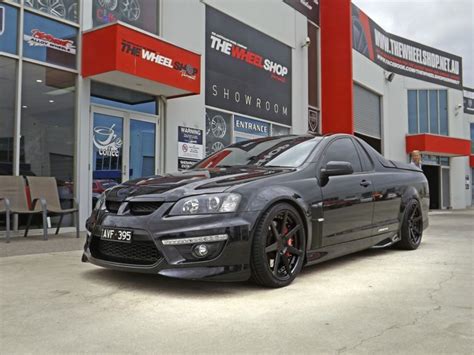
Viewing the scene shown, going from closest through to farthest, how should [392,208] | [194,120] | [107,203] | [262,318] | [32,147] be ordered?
1. [262,318]
2. [107,203]
3. [392,208]
4. [32,147]
5. [194,120]

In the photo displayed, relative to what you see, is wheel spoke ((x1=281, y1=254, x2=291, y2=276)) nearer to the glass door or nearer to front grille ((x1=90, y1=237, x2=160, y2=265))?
front grille ((x1=90, y1=237, x2=160, y2=265))

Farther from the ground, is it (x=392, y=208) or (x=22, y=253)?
(x=392, y=208)

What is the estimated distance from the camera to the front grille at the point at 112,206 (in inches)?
149

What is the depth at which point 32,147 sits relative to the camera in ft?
25.5

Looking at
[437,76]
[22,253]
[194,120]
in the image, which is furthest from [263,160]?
[437,76]

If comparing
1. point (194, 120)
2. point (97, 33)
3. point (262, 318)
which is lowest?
point (262, 318)

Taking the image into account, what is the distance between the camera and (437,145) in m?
21.8

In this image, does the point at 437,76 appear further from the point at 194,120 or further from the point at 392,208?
the point at 392,208

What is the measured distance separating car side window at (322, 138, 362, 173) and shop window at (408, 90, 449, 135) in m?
19.2

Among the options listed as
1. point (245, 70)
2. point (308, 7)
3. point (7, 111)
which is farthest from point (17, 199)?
point (308, 7)

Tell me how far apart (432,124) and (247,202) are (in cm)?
2277

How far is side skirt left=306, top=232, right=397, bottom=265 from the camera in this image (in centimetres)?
413

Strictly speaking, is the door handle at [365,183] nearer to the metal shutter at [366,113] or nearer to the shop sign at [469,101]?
the metal shutter at [366,113]

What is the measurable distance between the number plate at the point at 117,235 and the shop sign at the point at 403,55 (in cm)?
1700
